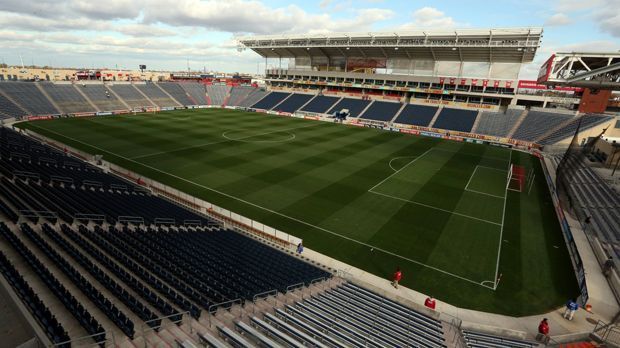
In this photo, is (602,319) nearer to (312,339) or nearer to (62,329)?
(312,339)

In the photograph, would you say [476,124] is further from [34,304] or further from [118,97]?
[118,97]

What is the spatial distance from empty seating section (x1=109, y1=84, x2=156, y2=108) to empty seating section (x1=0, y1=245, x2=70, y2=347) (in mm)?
72916

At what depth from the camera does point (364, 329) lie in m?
11.2

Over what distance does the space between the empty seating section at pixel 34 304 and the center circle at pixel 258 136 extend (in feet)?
126

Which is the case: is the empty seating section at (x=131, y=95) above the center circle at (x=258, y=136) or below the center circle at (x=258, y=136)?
above

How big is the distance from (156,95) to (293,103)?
118 ft

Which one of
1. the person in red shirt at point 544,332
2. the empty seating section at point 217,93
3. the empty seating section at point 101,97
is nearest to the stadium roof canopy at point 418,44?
the empty seating section at point 217,93

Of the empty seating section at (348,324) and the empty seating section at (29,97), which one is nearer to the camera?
the empty seating section at (348,324)

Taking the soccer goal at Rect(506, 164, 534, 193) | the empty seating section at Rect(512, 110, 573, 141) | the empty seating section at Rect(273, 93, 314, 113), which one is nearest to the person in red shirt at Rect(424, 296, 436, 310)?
the soccer goal at Rect(506, 164, 534, 193)

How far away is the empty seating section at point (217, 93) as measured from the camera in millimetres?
89375

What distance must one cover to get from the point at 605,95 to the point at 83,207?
78.2 metres

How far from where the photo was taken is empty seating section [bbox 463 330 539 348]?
12.0 m

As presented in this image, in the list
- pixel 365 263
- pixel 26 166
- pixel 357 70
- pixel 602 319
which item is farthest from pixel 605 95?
pixel 26 166

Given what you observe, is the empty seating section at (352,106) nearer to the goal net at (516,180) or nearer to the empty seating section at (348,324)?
the goal net at (516,180)
